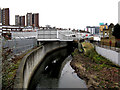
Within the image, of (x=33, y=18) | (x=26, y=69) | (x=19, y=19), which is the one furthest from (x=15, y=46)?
(x=19, y=19)

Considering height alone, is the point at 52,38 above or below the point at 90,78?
above

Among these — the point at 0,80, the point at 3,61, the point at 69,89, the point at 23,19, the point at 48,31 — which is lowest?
the point at 69,89

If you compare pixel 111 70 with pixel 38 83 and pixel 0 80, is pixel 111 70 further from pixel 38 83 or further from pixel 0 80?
pixel 0 80

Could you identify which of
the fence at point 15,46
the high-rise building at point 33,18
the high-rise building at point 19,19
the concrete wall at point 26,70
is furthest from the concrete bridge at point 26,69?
the high-rise building at point 19,19

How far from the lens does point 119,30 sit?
33.0 metres

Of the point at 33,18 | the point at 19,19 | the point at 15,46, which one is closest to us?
the point at 15,46

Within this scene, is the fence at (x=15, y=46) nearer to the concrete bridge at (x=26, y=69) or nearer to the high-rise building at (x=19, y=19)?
the concrete bridge at (x=26, y=69)

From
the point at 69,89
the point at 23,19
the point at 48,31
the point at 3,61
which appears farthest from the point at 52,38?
the point at 23,19

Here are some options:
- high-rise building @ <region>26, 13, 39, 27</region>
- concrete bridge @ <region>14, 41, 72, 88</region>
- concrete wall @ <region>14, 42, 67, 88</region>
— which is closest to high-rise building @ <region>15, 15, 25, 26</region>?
high-rise building @ <region>26, 13, 39, 27</region>

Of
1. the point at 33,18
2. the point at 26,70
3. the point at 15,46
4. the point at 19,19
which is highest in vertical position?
the point at 33,18

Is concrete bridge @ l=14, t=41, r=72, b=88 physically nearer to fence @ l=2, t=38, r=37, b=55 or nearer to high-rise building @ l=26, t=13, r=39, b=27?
fence @ l=2, t=38, r=37, b=55

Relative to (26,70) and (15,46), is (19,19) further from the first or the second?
(26,70)

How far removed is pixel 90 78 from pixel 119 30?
23850mm

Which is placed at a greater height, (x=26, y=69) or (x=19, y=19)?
(x=19, y=19)
